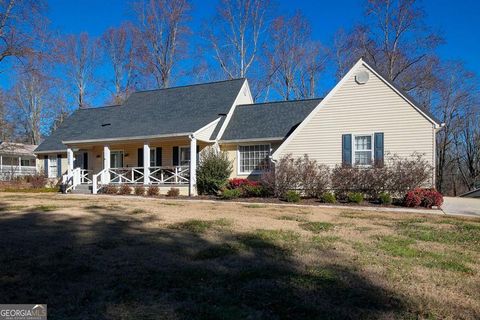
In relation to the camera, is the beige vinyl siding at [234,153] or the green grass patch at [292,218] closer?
the green grass patch at [292,218]

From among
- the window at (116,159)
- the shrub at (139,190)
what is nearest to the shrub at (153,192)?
the shrub at (139,190)

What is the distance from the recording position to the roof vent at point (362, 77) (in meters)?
16.5

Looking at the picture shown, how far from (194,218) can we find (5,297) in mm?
5854

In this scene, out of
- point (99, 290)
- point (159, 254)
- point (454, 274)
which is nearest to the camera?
point (99, 290)

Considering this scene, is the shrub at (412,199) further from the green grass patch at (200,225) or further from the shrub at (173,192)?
the shrub at (173,192)

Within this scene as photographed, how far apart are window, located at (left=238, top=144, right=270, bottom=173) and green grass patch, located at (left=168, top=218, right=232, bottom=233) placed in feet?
35.4

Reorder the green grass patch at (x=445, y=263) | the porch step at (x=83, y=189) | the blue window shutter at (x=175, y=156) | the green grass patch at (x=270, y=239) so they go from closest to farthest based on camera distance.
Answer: the green grass patch at (x=445, y=263) < the green grass patch at (x=270, y=239) < the blue window shutter at (x=175, y=156) < the porch step at (x=83, y=189)

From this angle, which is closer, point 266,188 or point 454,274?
point 454,274

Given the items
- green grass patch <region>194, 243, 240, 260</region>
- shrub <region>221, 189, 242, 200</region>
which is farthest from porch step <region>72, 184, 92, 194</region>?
green grass patch <region>194, 243, 240, 260</region>

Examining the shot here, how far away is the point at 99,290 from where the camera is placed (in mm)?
4340

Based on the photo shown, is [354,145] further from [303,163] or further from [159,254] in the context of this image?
[159,254]

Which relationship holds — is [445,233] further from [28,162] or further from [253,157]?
[28,162]

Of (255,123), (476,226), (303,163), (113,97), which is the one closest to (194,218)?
(476,226)

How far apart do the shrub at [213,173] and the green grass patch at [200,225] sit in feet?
29.9
